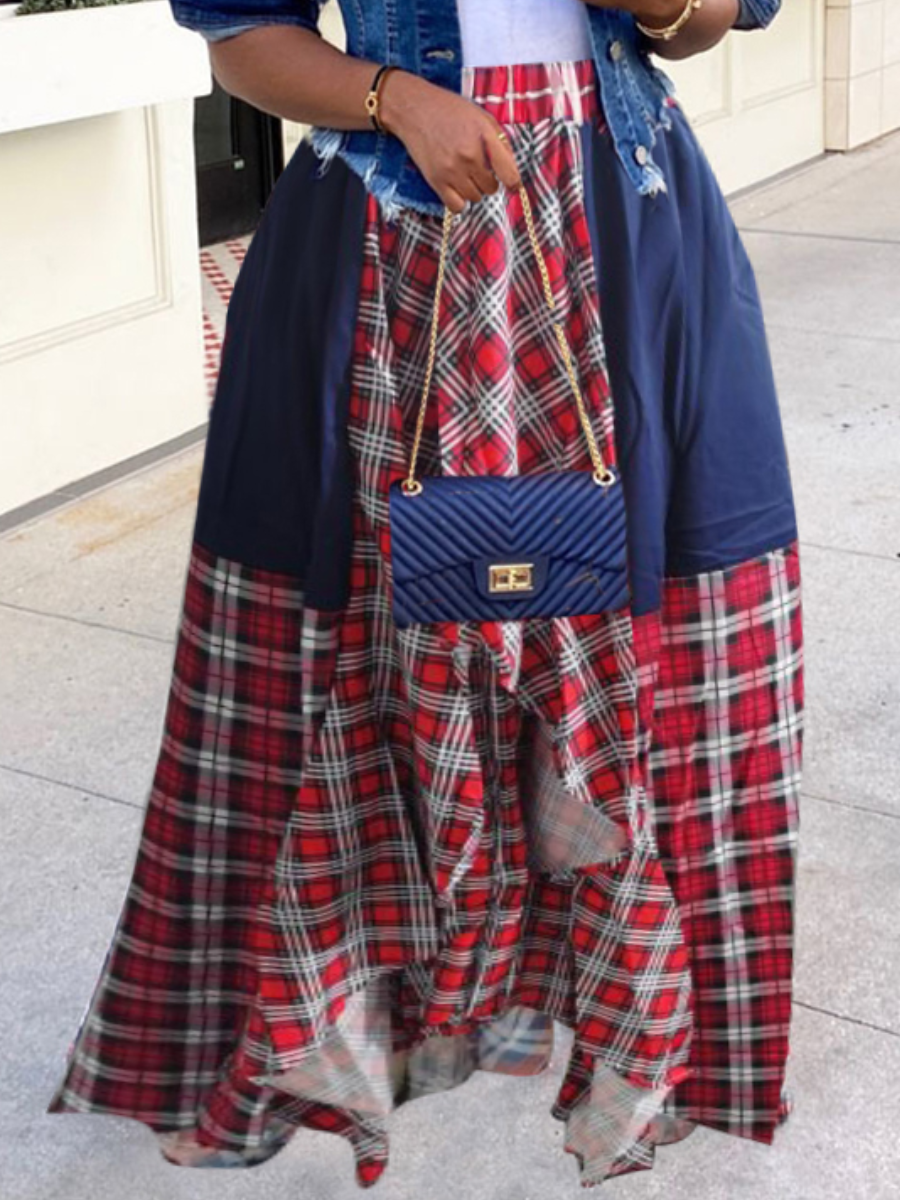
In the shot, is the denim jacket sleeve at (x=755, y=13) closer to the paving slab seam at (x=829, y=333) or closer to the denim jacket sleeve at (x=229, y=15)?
the denim jacket sleeve at (x=229, y=15)

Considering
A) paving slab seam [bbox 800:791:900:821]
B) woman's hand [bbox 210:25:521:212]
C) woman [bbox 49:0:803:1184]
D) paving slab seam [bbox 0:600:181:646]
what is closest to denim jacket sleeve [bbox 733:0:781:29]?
woman [bbox 49:0:803:1184]

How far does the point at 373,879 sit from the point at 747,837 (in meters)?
0.45

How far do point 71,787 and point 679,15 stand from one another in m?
2.06

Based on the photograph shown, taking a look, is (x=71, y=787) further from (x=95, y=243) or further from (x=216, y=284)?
(x=216, y=284)

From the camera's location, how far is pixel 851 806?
11.8ft

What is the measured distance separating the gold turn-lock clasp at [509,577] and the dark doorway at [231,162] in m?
5.84

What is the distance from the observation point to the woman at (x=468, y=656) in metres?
2.13

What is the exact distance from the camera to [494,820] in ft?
7.54

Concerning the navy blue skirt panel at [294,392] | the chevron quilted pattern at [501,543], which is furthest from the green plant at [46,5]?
A: the chevron quilted pattern at [501,543]

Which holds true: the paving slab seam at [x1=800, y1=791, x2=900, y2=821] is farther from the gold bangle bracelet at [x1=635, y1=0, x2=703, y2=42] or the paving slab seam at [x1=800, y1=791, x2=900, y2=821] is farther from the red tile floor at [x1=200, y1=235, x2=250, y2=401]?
the red tile floor at [x1=200, y1=235, x2=250, y2=401]

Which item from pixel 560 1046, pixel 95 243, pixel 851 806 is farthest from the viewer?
pixel 95 243

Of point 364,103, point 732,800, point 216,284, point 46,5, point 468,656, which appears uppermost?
point 364,103

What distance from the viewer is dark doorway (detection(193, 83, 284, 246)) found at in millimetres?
7742

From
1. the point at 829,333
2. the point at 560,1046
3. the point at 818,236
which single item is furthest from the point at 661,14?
the point at 818,236
